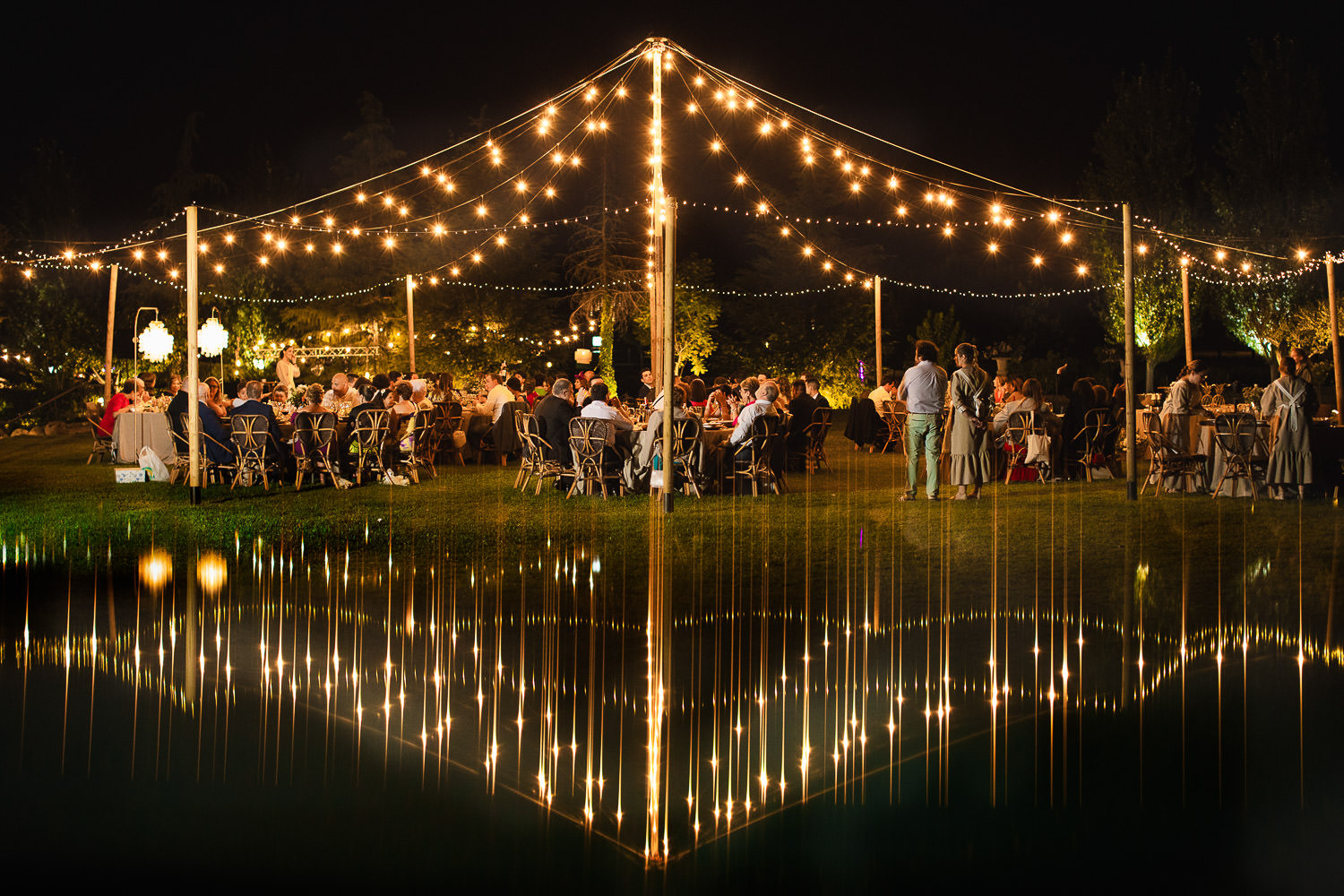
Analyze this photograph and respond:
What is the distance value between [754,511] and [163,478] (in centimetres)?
678

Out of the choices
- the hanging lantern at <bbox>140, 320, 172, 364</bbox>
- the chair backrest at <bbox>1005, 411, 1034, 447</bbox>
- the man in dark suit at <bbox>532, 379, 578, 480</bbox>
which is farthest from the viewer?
the hanging lantern at <bbox>140, 320, 172, 364</bbox>

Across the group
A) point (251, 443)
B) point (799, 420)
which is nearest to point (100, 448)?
point (251, 443)

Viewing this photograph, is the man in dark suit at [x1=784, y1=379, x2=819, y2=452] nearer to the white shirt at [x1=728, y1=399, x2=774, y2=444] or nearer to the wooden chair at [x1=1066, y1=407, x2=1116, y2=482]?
the white shirt at [x1=728, y1=399, x2=774, y2=444]

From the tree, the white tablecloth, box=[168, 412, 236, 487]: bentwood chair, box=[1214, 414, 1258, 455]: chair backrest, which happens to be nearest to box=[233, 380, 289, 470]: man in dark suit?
box=[168, 412, 236, 487]: bentwood chair

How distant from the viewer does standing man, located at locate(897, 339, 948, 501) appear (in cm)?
1048

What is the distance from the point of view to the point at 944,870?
9.69 ft

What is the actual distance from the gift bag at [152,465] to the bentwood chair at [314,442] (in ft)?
5.51

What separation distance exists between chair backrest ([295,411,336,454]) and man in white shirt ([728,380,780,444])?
4065 mm

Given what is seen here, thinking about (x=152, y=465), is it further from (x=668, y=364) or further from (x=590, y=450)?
(x=668, y=364)

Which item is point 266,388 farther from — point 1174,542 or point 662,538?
point 1174,542

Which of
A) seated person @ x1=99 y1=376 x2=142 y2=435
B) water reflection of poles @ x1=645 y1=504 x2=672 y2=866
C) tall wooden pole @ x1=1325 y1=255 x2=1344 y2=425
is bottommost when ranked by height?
water reflection of poles @ x1=645 y1=504 x2=672 y2=866

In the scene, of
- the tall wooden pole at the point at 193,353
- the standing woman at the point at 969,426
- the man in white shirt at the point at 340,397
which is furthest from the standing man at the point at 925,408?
the man in white shirt at the point at 340,397

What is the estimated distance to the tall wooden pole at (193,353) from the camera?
10.1 m

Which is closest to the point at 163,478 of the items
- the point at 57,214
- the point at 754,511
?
the point at 754,511
